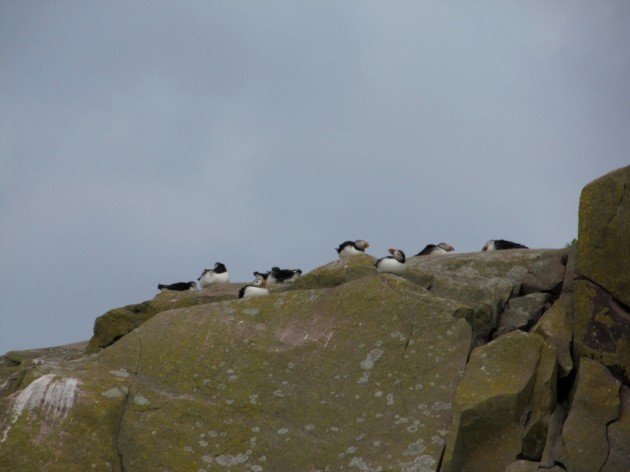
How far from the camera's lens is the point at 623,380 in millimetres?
13609

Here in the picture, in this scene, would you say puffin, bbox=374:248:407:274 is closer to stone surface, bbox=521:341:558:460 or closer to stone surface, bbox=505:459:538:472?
stone surface, bbox=521:341:558:460

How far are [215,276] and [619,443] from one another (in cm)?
1398

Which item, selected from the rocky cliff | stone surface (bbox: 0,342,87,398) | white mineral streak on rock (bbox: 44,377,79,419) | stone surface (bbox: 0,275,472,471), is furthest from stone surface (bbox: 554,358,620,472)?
stone surface (bbox: 0,342,87,398)

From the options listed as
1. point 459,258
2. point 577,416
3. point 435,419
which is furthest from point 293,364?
point 459,258

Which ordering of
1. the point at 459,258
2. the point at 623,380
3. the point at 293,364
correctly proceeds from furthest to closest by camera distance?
the point at 459,258 < the point at 293,364 < the point at 623,380

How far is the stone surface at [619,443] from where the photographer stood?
1271cm

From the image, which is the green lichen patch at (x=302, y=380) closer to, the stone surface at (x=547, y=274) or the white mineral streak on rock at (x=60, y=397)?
the white mineral streak on rock at (x=60, y=397)

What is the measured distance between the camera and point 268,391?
14.2 metres

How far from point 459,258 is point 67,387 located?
9.00m

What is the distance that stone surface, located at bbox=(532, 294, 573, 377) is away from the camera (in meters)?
13.9

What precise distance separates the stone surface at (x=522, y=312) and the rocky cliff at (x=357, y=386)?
0.21 ft

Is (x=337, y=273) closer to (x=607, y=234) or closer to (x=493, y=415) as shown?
(x=493, y=415)

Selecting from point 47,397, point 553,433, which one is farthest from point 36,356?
point 553,433

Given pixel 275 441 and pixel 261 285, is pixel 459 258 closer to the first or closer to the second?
pixel 261 285
